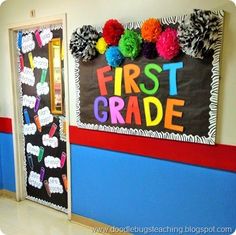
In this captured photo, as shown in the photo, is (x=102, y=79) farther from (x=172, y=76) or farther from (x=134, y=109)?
(x=172, y=76)

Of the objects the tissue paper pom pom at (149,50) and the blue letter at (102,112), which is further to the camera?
the blue letter at (102,112)

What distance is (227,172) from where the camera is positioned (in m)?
1.64

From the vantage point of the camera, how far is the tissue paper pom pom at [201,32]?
1525mm

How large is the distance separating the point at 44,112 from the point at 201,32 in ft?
5.78

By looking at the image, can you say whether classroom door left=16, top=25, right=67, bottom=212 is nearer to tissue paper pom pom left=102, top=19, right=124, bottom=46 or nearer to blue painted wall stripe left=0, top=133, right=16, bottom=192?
blue painted wall stripe left=0, top=133, right=16, bottom=192

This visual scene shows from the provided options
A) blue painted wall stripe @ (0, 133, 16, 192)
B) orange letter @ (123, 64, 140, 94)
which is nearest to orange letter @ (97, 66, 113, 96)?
orange letter @ (123, 64, 140, 94)

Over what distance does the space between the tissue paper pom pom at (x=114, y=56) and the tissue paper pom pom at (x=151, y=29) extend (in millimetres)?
254

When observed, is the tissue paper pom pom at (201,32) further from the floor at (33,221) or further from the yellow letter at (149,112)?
the floor at (33,221)

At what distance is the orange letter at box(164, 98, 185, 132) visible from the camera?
1.75 m

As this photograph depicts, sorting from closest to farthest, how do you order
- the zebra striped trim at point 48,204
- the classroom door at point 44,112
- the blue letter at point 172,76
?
the blue letter at point 172,76 → the classroom door at point 44,112 → the zebra striped trim at point 48,204

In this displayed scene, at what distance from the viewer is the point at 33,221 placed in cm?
244

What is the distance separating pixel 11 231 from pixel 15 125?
1.10 metres

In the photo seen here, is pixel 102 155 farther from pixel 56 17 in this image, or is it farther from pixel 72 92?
pixel 56 17

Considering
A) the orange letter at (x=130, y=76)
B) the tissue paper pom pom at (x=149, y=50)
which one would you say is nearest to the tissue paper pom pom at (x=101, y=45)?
the orange letter at (x=130, y=76)
